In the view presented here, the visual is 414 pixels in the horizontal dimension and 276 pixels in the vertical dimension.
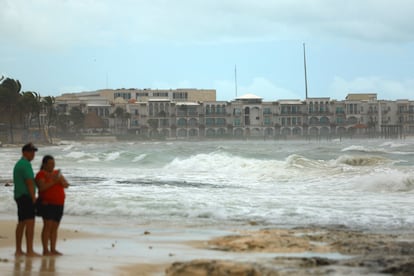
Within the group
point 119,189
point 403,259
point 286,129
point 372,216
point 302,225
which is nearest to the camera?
point 403,259

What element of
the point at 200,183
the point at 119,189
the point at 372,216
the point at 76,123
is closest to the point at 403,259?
the point at 372,216

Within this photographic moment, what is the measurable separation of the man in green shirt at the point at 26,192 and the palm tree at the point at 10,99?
103m

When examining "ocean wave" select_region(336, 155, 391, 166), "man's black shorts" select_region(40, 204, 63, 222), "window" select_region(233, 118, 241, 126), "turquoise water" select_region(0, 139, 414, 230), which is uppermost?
"window" select_region(233, 118, 241, 126)

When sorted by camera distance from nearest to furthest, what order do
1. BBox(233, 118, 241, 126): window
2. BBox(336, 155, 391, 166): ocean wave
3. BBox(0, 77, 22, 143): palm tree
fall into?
1. BBox(336, 155, 391, 166): ocean wave
2. BBox(0, 77, 22, 143): palm tree
3. BBox(233, 118, 241, 126): window

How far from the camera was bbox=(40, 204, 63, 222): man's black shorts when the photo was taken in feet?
29.6

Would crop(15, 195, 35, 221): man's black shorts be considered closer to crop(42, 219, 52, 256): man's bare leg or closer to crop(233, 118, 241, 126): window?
crop(42, 219, 52, 256): man's bare leg

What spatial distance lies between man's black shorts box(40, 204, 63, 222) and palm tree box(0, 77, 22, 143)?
10263 centimetres

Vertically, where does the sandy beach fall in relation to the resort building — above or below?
below

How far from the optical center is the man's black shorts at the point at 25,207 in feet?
29.2

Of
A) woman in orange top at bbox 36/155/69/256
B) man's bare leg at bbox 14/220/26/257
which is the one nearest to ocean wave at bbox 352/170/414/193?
woman in orange top at bbox 36/155/69/256

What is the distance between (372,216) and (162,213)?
3.88 meters

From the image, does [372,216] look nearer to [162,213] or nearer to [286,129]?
[162,213]

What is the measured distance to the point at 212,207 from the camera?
1487 cm

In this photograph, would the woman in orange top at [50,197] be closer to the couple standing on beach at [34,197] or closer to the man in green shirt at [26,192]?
the couple standing on beach at [34,197]
